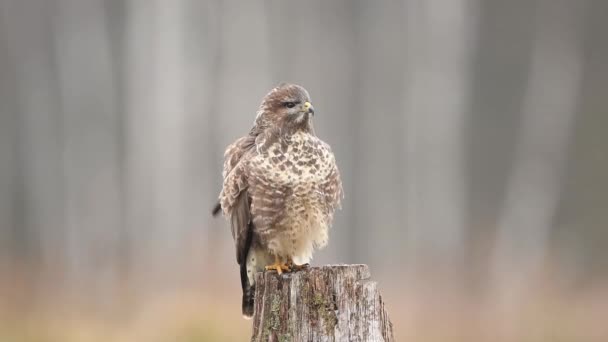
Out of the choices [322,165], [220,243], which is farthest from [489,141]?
[322,165]

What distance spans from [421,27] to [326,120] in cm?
134

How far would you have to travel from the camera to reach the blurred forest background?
10688mm

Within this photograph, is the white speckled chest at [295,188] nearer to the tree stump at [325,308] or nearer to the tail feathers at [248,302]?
the tail feathers at [248,302]

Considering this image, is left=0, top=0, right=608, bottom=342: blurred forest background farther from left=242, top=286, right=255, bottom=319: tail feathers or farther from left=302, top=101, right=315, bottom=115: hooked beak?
left=302, top=101, right=315, bottom=115: hooked beak

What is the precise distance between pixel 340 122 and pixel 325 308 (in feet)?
26.0

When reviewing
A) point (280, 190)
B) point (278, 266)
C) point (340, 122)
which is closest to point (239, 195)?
point (280, 190)

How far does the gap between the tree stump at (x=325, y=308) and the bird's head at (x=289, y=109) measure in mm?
1419

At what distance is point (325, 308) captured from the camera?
3.74 metres

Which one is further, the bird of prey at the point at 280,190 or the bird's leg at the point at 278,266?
the bird of prey at the point at 280,190

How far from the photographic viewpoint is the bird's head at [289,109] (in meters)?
5.14

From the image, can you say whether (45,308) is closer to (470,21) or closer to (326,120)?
(326,120)

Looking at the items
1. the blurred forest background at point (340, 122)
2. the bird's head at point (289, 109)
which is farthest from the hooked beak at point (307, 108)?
the blurred forest background at point (340, 122)

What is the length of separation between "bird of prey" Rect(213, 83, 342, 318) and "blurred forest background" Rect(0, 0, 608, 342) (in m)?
4.48

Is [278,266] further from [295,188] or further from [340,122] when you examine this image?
[340,122]
